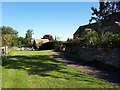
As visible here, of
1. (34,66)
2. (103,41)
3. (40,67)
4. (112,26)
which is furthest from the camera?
(112,26)

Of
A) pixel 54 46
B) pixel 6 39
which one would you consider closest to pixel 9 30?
pixel 54 46

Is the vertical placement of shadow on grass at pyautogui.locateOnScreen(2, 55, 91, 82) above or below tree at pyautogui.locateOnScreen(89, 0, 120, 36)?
below

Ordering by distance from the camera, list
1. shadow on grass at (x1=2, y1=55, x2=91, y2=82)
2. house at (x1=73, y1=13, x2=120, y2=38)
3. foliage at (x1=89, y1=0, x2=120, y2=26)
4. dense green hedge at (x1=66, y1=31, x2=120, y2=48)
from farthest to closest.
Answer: house at (x1=73, y1=13, x2=120, y2=38), foliage at (x1=89, y1=0, x2=120, y2=26), dense green hedge at (x1=66, y1=31, x2=120, y2=48), shadow on grass at (x1=2, y1=55, x2=91, y2=82)

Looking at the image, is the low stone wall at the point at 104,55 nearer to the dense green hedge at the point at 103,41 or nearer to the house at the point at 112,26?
the dense green hedge at the point at 103,41

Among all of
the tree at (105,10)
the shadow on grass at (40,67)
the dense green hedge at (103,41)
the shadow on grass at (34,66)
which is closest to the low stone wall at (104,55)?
the dense green hedge at (103,41)

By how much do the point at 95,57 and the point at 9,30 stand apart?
101 meters

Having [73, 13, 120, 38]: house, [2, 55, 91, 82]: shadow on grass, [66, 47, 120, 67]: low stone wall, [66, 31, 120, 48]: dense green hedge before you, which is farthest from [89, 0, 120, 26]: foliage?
[2, 55, 91, 82]: shadow on grass

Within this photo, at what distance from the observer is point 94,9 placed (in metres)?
11.2

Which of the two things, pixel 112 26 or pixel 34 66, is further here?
pixel 112 26

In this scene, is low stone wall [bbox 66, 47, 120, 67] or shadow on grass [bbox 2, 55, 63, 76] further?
low stone wall [bbox 66, 47, 120, 67]

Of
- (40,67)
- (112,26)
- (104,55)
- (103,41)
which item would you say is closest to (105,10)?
(103,41)

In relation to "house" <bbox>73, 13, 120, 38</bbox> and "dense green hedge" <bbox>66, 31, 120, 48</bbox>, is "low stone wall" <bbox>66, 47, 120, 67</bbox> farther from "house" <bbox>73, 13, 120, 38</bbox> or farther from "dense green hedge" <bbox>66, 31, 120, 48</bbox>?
"house" <bbox>73, 13, 120, 38</bbox>

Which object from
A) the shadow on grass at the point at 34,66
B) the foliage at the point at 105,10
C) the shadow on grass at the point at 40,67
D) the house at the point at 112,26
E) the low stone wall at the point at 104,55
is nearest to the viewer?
the shadow on grass at the point at 40,67

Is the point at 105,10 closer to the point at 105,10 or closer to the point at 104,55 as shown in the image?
the point at 105,10
